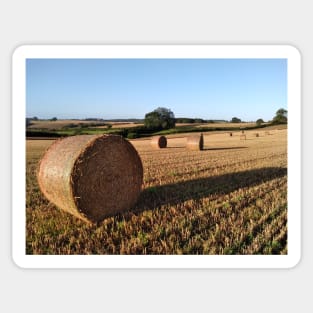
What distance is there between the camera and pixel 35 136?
3.62 metres

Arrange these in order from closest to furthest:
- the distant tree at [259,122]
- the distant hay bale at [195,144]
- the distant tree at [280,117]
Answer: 1. the distant tree at [280,117]
2. the distant tree at [259,122]
3. the distant hay bale at [195,144]

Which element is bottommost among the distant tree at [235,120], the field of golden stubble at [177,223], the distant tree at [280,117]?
the field of golden stubble at [177,223]

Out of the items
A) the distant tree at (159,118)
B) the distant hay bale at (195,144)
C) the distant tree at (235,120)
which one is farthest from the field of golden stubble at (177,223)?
the distant hay bale at (195,144)

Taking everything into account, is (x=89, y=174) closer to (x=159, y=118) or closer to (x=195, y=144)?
(x=159, y=118)

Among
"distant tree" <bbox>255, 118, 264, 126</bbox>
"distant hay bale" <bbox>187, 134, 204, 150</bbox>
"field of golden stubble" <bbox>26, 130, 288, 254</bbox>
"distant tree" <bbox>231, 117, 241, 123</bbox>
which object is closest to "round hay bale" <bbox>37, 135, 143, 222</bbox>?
"field of golden stubble" <bbox>26, 130, 288, 254</bbox>

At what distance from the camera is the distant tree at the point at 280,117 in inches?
143

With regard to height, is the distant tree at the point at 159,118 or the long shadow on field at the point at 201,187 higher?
the distant tree at the point at 159,118

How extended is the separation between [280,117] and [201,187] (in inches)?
56.4

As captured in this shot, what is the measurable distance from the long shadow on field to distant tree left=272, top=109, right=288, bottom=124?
741 mm

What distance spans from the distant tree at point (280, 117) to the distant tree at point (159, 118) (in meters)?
1.17

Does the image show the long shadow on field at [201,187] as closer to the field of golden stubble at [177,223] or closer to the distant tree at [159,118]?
the field of golden stubble at [177,223]

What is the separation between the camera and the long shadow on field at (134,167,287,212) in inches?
156
